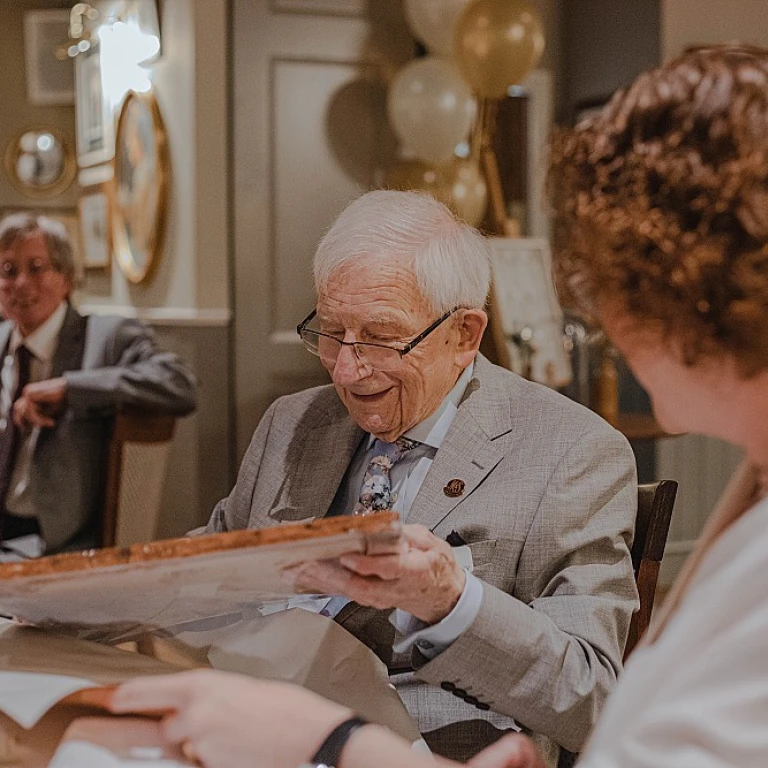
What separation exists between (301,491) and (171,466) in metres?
3.39

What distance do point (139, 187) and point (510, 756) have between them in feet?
16.0

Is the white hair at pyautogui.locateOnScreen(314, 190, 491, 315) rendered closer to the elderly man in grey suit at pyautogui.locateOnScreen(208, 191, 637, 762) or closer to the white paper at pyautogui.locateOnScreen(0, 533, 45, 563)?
the elderly man in grey suit at pyautogui.locateOnScreen(208, 191, 637, 762)

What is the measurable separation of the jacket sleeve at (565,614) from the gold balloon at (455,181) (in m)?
3.15

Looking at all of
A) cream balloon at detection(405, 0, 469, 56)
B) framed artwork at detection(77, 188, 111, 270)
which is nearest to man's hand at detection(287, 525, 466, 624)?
cream balloon at detection(405, 0, 469, 56)

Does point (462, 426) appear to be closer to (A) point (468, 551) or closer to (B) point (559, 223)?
(A) point (468, 551)

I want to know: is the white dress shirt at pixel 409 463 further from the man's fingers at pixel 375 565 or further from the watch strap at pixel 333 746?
the watch strap at pixel 333 746

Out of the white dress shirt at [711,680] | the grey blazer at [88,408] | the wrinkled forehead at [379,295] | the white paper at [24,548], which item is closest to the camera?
the white dress shirt at [711,680]

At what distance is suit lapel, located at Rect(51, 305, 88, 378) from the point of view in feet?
12.4

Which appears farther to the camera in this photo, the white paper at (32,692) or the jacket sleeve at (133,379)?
the jacket sleeve at (133,379)

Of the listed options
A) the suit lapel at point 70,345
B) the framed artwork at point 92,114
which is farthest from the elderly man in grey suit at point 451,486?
the framed artwork at point 92,114

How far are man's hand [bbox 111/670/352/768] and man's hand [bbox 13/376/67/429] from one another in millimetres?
2662

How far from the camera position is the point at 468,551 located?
5.23 feet

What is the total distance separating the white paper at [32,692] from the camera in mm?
1067

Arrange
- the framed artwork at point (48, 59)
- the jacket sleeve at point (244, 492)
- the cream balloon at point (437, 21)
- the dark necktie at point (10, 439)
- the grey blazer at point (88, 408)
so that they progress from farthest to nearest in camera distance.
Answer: the framed artwork at point (48, 59) → the cream balloon at point (437, 21) → the dark necktie at point (10, 439) → the grey blazer at point (88, 408) → the jacket sleeve at point (244, 492)
